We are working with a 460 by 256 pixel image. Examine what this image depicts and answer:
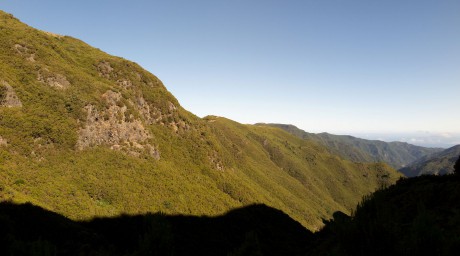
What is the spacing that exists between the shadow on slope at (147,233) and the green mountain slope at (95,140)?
403 cm

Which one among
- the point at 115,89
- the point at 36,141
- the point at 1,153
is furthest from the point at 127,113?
the point at 1,153

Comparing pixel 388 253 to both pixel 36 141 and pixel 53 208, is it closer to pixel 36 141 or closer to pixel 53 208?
pixel 53 208

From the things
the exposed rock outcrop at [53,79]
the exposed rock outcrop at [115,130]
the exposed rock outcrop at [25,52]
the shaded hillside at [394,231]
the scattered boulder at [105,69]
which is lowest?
the shaded hillside at [394,231]

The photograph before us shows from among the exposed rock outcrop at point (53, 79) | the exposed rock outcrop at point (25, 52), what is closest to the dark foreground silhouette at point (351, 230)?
the exposed rock outcrop at point (53, 79)

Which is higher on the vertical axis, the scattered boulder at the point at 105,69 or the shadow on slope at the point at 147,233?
the scattered boulder at the point at 105,69

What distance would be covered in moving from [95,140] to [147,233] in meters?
63.4

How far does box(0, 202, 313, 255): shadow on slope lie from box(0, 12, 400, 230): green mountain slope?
4034mm

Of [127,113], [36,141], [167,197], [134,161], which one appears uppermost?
[127,113]

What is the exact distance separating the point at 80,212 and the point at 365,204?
1959 inches

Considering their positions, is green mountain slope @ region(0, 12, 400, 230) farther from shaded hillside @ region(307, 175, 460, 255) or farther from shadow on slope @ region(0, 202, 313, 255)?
shaded hillside @ region(307, 175, 460, 255)

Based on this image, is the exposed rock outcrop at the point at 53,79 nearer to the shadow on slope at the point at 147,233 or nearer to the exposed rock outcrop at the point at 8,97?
the exposed rock outcrop at the point at 8,97

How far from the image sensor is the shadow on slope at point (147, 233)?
11391 millimetres

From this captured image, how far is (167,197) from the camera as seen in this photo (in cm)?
7138

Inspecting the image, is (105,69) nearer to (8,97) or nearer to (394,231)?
(8,97)
